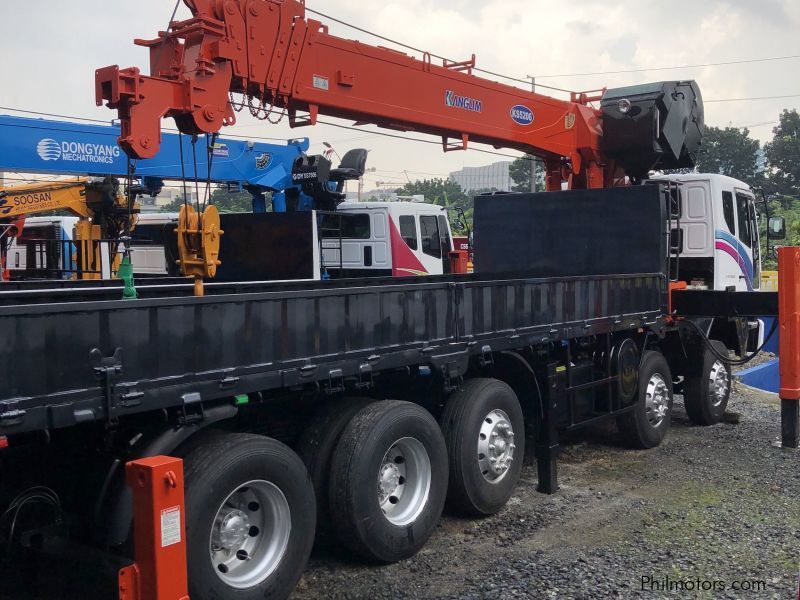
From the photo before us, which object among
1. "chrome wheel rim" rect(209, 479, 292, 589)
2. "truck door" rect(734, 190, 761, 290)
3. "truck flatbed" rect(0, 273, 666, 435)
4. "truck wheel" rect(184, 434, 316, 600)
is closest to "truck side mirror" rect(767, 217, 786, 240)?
"truck door" rect(734, 190, 761, 290)

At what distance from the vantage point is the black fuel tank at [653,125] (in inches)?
352

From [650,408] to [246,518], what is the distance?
5.29 m

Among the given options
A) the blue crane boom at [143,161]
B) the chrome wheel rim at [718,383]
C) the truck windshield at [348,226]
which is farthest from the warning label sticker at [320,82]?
the truck windshield at [348,226]

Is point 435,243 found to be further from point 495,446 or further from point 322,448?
point 322,448

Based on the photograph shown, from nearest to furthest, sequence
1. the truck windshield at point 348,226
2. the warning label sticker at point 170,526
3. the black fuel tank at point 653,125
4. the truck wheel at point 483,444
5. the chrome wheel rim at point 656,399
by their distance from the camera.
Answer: the warning label sticker at point 170,526, the truck wheel at point 483,444, the chrome wheel rim at point 656,399, the black fuel tank at point 653,125, the truck windshield at point 348,226

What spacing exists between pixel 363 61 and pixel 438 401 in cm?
291

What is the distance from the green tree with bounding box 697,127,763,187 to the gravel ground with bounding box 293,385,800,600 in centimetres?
5675

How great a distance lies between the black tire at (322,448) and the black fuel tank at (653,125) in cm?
570

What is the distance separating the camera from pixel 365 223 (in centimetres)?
1305

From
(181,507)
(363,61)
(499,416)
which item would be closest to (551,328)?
(499,416)

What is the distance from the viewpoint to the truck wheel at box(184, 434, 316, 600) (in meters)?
3.78

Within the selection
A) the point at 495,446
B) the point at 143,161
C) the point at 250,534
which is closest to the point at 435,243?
the point at 143,161

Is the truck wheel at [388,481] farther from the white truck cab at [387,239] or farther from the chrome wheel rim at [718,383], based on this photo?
the white truck cab at [387,239]

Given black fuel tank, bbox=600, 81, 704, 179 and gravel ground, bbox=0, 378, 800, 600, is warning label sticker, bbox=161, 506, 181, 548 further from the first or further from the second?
black fuel tank, bbox=600, 81, 704, 179
